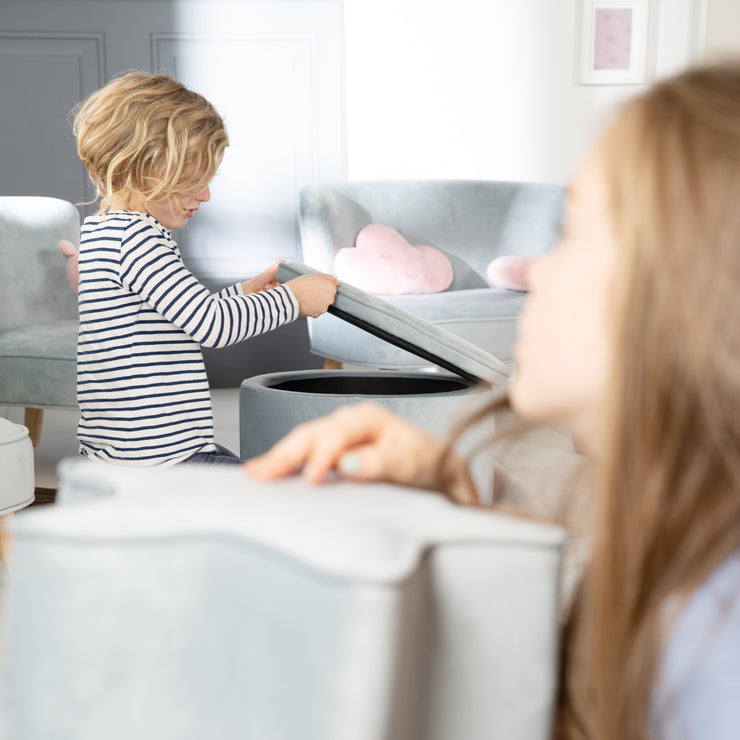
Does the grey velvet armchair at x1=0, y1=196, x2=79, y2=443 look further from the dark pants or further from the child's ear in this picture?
the dark pants

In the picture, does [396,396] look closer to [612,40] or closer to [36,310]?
[36,310]

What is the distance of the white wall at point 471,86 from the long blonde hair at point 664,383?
3.39m

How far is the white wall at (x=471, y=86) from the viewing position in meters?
3.68

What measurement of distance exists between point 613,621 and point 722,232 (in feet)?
0.61

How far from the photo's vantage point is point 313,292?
1382mm

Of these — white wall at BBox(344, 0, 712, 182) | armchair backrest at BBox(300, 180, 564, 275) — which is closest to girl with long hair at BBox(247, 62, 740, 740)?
armchair backrest at BBox(300, 180, 564, 275)

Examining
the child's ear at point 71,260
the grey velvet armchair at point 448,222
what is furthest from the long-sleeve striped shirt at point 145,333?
the grey velvet armchair at point 448,222

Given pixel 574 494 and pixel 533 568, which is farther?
pixel 574 494

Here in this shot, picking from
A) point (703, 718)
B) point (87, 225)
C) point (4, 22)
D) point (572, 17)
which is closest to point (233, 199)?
point (4, 22)

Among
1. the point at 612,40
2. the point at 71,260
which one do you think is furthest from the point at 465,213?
the point at 71,260

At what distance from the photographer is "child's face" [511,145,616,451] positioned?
432 mm

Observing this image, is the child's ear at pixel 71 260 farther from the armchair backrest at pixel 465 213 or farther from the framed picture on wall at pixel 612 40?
the framed picture on wall at pixel 612 40

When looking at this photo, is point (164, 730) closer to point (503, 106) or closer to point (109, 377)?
point (109, 377)

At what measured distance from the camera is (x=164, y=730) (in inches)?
15.0
